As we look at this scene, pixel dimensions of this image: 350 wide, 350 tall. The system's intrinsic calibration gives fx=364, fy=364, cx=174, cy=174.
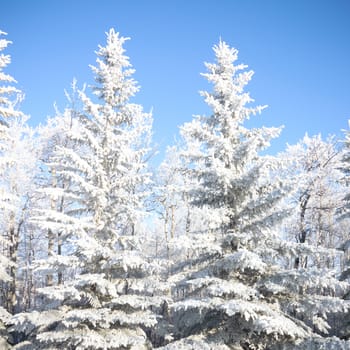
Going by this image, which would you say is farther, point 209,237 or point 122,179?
point 122,179

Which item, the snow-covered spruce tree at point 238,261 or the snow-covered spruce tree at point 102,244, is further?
the snow-covered spruce tree at point 102,244

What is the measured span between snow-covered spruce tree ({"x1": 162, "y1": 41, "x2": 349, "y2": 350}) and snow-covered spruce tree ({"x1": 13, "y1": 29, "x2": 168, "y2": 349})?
1475 millimetres

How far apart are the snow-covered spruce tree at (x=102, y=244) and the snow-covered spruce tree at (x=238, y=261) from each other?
58.1 inches

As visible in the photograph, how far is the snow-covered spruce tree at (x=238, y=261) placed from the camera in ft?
30.8

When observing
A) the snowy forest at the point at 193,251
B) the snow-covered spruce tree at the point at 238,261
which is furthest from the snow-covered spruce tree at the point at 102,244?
the snow-covered spruce tree at the point at 238,261

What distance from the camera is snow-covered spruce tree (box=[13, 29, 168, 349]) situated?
33.5ft

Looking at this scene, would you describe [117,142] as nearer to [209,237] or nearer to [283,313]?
[209,237]

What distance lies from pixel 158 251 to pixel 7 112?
2165 centimetres

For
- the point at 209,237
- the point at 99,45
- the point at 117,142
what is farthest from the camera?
the point at 99,45

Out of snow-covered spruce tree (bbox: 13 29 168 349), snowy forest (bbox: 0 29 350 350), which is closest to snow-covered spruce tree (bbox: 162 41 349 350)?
snowy forest (bbox: 0 29 350 350)

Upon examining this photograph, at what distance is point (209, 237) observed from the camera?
11242 millimetres

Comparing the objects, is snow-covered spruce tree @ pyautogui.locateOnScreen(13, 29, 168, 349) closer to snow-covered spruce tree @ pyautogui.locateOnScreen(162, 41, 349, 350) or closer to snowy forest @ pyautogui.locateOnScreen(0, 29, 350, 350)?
snowy forest @ pyautogui.locateOnScreen(0, 29, 350, 350)

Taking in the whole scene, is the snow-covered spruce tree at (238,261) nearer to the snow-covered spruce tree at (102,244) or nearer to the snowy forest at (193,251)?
the snowy forest at (193,251)

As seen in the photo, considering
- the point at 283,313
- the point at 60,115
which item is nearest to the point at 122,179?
the point at 283,313
